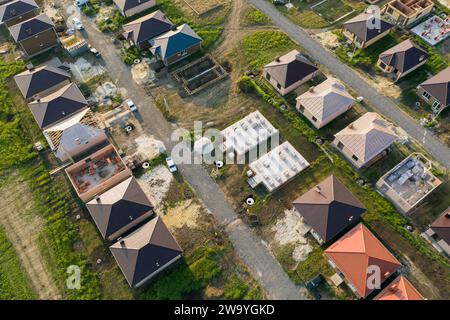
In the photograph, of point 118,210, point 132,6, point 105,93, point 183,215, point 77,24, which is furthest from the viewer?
point 132,6

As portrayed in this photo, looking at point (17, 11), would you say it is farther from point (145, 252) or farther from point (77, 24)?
point (145, 252)

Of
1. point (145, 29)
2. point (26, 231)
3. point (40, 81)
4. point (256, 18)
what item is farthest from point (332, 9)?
point (26, 231)

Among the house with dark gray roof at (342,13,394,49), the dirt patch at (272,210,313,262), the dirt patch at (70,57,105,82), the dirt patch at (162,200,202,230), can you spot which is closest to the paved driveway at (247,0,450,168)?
the house with dark gray roof at (342,13,394,49)

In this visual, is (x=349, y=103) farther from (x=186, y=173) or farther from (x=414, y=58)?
(x=186, y=173)

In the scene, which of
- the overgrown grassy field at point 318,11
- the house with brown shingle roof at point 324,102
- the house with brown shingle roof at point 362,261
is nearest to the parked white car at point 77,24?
the overgrown grassy field at point 318,11

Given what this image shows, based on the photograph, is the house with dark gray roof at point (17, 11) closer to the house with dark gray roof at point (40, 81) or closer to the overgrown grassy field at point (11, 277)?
the house with dark gray roof at point (40, 81)

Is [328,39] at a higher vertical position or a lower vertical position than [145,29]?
higher

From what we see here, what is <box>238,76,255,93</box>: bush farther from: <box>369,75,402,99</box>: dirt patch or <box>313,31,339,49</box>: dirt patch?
<box>369,75,402,99</box>: dirt patch
